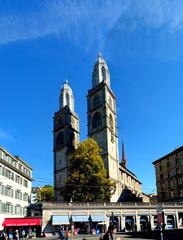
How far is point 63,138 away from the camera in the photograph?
88.2m

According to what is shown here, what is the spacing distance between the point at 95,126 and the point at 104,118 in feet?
13.3

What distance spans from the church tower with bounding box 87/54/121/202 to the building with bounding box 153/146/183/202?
39.5 feet

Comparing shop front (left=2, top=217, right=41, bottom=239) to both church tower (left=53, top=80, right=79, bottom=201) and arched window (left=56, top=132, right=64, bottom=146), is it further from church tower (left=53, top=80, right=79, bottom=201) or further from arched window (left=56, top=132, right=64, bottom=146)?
arched window (left=56, top=132, right=64, bottom=146)

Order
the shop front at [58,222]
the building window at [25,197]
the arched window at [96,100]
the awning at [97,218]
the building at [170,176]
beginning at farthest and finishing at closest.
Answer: the arched window at [96,100] → the building at [170,176] → the building window at [25,197] → the awning at [97,218] → the shop front at [58,222]

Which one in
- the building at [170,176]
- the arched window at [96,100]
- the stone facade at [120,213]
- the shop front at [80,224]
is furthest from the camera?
the arched window at [96,100]

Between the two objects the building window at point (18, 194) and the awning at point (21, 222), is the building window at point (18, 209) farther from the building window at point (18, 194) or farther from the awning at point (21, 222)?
the awning at point (21, 222)

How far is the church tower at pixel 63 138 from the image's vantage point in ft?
279

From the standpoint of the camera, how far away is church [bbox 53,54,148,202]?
245ft

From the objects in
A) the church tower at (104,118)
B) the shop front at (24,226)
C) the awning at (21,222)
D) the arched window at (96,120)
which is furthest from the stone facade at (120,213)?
the arched window at (96,120)

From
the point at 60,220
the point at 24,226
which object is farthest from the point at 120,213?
the point at 24,226

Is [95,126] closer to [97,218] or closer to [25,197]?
[25,197]

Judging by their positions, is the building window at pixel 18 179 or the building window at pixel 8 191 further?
the building window at pixel 18 179

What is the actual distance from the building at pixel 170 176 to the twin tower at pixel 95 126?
12000 millimetres

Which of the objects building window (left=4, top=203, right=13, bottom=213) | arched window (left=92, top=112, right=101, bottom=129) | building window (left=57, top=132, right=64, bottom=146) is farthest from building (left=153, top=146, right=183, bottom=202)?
building window (left=4, top=203, right=13, bottom=213)
